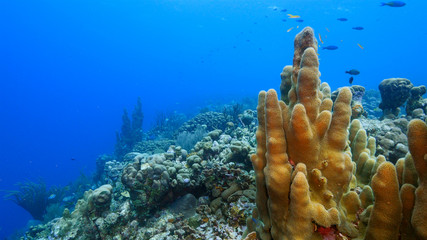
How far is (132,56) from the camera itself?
173 metres

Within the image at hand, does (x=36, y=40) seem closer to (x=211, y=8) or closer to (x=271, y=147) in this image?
(x=211, y=8)

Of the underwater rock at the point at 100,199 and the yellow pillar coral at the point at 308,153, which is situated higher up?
the underwater rock at the point at 100,199

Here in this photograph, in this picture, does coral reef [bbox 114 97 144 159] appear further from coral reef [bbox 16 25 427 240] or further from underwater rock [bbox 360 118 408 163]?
underwater rock [bbox 360 118 408 163]

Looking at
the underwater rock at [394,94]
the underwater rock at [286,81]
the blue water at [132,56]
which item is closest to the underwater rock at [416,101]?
the underwater rock at [394,94]

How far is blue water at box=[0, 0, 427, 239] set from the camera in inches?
3024

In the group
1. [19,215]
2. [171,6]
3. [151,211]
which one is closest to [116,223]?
[151,211]

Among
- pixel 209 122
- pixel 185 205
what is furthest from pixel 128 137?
pixel 185 205

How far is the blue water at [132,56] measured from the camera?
7681cm

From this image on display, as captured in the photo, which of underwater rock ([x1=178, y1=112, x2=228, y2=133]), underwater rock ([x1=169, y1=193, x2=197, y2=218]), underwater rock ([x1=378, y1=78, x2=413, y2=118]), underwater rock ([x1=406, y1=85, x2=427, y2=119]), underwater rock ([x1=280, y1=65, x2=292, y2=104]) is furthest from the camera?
underwater rock ([x1=178, y1=112, x2=228, y2=133])

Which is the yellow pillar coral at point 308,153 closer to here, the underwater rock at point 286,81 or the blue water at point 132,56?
the underwater rock at point 286,81

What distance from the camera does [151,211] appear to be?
496 cm

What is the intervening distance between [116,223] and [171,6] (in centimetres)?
11282

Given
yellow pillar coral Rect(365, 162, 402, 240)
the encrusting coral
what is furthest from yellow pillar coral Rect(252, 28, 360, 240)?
yellow pillar coral Rect(365, 162, 402, 240)

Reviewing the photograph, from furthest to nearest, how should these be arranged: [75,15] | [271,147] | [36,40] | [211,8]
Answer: [36,40] → [75,15] → [211,8] → [271,147]
